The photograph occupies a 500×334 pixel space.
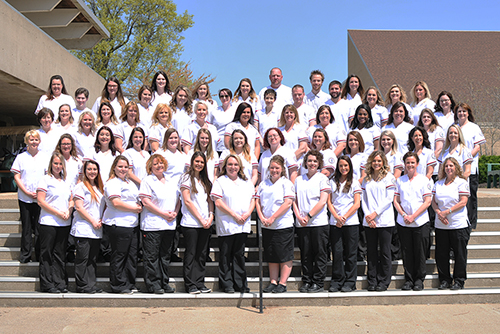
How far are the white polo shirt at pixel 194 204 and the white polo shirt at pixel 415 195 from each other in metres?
2.74

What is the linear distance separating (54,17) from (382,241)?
48.5ft

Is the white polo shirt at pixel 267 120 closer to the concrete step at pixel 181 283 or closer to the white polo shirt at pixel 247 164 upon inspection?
the white polo shirt at pixel 247 164

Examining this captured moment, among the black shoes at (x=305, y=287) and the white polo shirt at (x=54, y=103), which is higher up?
the white polo shirt at (x=54, y=103)

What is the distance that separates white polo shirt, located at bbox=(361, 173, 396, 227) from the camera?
21.0ft

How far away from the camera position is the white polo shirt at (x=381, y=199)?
6.40 metres

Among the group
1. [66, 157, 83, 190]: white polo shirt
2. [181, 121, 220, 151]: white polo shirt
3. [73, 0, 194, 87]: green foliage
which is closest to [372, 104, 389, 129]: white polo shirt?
[181, 121, 220, 151]: white polo shirt

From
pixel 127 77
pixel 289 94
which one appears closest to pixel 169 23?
pixel 127 77

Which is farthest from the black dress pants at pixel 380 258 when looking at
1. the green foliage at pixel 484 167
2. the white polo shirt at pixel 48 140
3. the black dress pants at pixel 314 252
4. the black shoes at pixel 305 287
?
the green foliage at pixel 484 167

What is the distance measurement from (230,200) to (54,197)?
240 centimetres

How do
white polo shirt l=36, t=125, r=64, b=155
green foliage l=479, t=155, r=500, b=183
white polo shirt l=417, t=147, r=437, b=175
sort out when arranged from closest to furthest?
white polo shirt l=417, t=147, r=437, b=175 < white polo shirt l=36, t=125, r=64, b=155 < green foliage l=479, t=155, r=500, b=183

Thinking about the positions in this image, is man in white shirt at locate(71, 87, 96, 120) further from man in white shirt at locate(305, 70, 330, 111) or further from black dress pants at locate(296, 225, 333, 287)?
black dress pants at locate(296, 225, 333, 287)

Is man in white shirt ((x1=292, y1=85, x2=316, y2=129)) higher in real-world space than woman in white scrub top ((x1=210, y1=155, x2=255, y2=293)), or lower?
higher

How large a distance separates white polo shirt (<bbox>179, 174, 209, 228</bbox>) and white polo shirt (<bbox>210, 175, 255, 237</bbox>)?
0.17 metres

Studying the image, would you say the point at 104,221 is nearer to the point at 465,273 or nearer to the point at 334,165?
the point at 334,165
